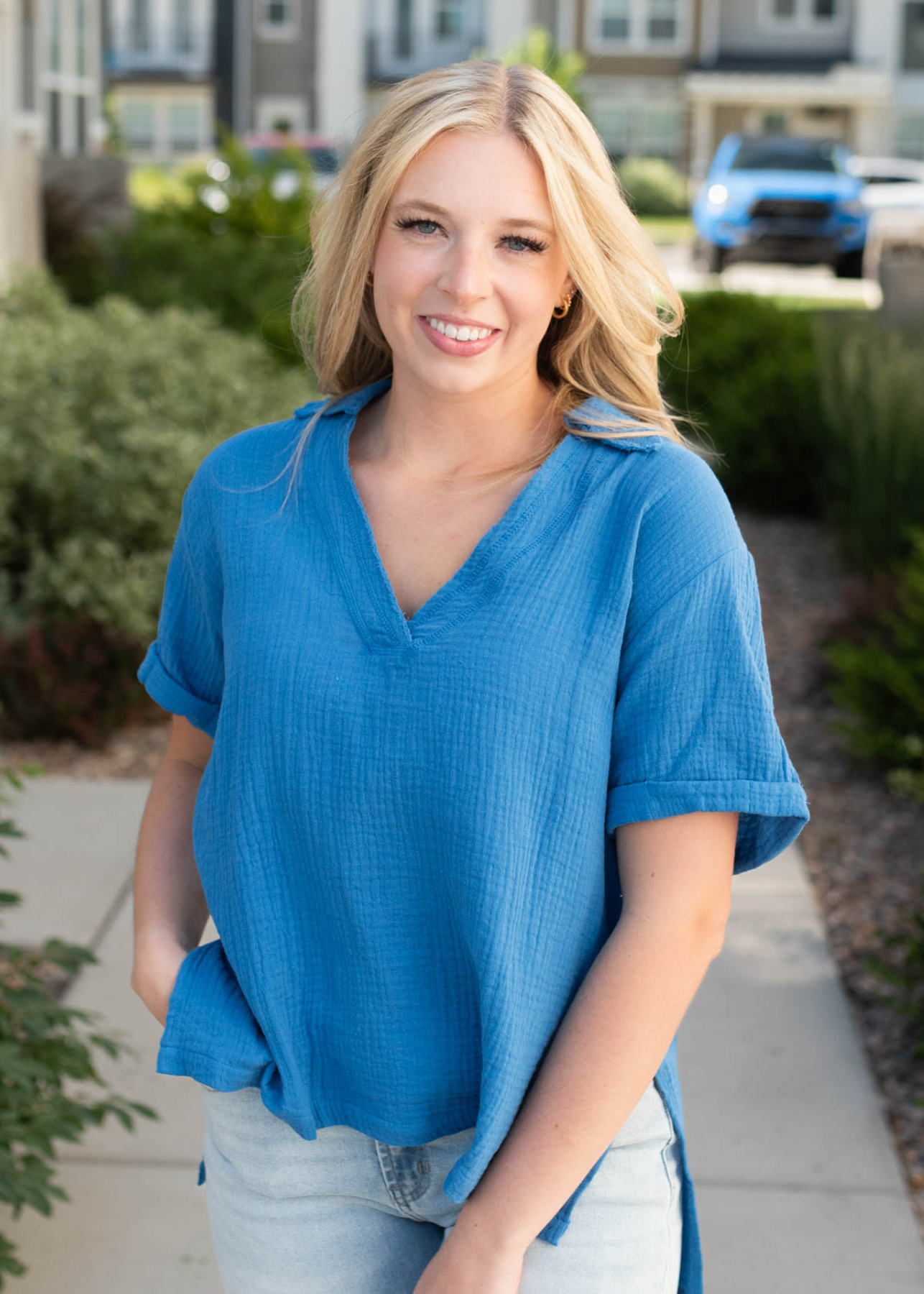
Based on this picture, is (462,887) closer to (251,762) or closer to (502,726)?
(502,726)

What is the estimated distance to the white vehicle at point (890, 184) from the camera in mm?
21570

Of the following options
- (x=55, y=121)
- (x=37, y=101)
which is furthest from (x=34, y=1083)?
(x=55, y=121)

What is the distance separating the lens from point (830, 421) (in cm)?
751

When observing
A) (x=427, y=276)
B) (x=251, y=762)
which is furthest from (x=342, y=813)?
(x=427, y=276)

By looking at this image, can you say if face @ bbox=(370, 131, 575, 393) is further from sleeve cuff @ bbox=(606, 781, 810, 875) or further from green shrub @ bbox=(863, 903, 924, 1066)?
green shrub @ bbox=(863, 903, 924, 1066)

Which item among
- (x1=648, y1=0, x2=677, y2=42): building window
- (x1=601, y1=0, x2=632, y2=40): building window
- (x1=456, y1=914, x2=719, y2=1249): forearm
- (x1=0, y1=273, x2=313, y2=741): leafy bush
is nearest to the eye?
(x1=456, y1=914, x2=719, y2=1249): forearm

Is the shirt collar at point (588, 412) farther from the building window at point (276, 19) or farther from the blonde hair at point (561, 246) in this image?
the building window at point (276, 19)

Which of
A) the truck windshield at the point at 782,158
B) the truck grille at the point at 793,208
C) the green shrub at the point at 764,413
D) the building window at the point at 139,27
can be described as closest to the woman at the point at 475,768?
the green shrub at the point at 764,413

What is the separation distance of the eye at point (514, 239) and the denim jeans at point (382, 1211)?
0.85 meters

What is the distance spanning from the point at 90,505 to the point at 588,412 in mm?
4254

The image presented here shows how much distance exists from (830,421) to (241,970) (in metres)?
6.51

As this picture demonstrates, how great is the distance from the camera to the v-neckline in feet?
4.72

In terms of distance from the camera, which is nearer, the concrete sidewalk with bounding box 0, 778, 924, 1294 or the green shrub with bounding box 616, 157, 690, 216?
the concrete sidewalk with bounding box 0, 778, 924, 1294

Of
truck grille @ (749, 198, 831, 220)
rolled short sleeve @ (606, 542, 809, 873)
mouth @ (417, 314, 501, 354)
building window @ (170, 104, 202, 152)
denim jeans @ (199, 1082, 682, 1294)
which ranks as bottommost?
denim jeans @ (199, 1082, 682, 1294)
